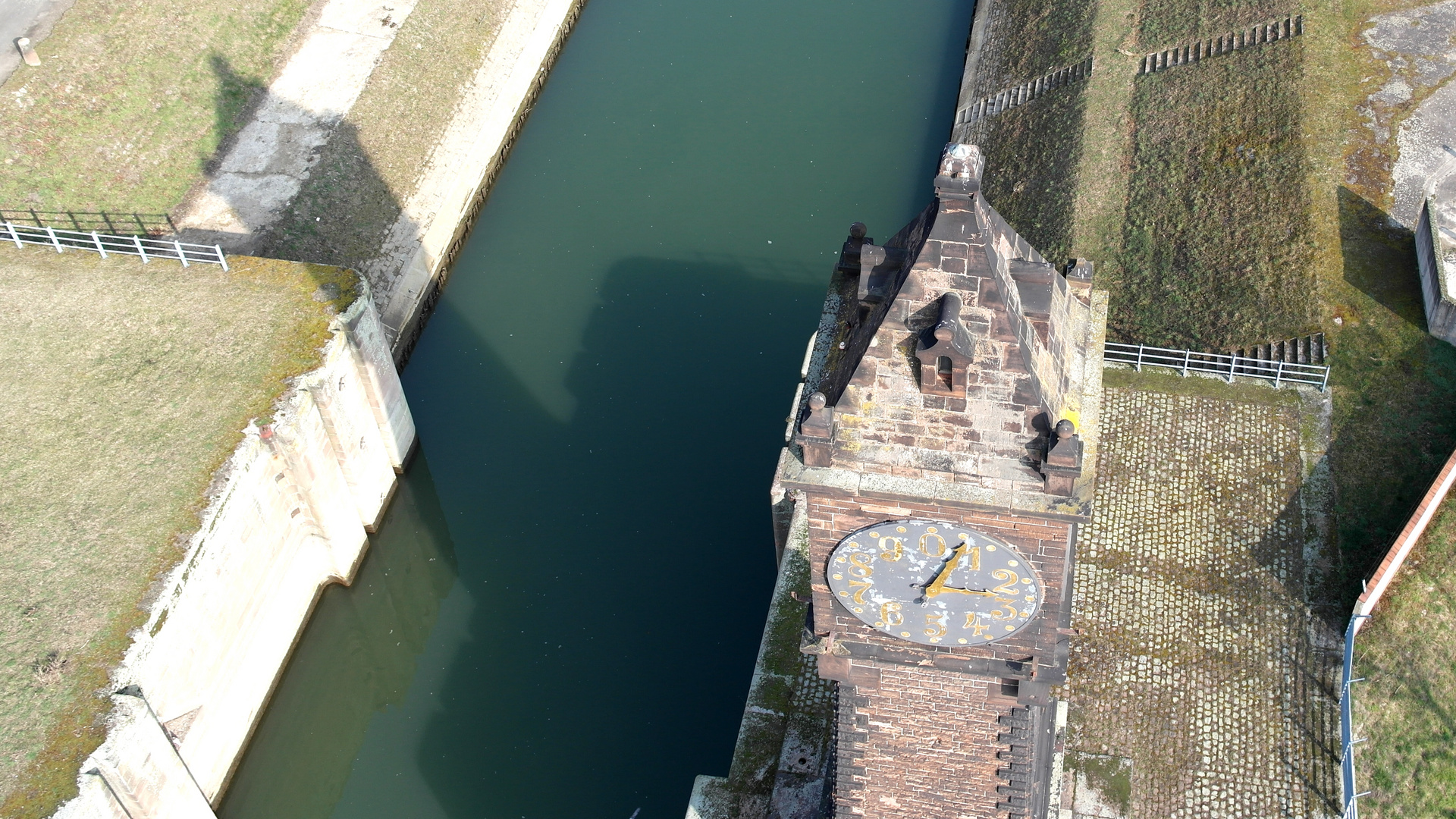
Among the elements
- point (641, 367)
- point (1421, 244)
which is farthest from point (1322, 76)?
point (641, 367)

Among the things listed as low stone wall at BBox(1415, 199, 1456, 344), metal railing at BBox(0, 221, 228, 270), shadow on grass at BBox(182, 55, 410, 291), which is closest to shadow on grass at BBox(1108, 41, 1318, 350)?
low stone wall at BBox(1415, 199, 1456, 344)

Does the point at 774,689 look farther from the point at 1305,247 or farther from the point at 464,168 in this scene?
the point at 464,168

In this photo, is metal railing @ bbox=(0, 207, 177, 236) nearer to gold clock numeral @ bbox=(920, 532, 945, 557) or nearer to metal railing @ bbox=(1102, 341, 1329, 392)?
metal railing @ bbox=(1102, 341, 1329, 392)

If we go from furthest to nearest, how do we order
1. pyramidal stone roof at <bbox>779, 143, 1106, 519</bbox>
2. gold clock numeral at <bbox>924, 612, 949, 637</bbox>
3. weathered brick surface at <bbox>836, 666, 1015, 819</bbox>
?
weathered brick surface at <bbox>836, 666, 1015, 819</bbox> < gold clock numeral at <bbox>924, 612, 949, 637</bbox> < pyramidal stone roof at <bbox>779, 143, 1106, 519</bbox>

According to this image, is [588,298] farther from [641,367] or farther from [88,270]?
[88,270]

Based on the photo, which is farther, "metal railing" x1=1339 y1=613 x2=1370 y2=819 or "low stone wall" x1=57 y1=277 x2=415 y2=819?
"low stone wall" x1=57 y1=277 x2=415 y2=819

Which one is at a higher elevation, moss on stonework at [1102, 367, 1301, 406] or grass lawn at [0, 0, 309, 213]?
grass lawn at [0, 0, 309, 213]

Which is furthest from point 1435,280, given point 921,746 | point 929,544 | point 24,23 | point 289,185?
point 24,23
